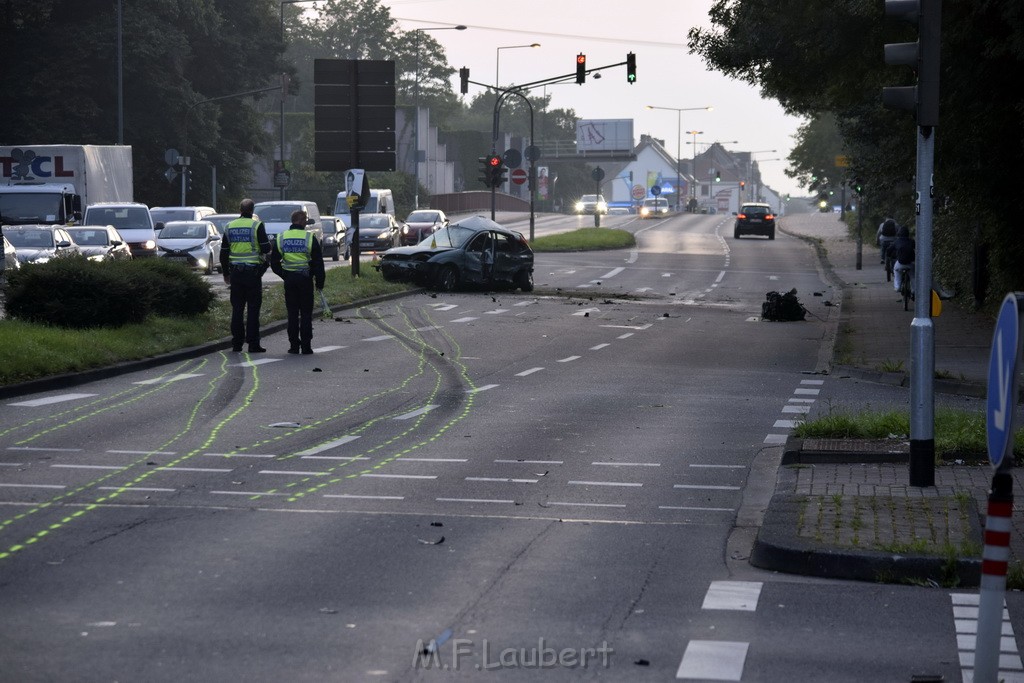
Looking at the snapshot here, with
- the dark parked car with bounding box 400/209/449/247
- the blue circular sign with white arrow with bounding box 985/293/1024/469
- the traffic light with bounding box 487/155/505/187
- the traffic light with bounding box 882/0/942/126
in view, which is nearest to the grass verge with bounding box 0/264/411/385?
the traffic light with bounding box 882/0/942/126

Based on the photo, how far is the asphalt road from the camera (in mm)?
6215

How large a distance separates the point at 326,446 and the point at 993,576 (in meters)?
7.49

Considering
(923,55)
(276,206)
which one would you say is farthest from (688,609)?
(276,206)

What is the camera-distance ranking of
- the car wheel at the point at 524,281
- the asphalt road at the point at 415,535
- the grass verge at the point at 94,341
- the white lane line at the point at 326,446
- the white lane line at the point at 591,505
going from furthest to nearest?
the car wheel at the point at 524,281
the grass verge at the point at 94,341
the white lane line at the point at 326,446
the white lane line at the point at 591,505
the asphalt road at the point at 415,535

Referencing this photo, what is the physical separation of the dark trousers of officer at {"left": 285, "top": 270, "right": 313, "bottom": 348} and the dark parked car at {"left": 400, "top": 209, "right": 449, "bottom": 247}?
119 ft

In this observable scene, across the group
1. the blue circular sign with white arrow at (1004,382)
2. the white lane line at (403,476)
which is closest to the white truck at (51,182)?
the white lane line at (403,476)

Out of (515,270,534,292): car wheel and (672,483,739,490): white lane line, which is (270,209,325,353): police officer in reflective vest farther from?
(515,270,534,292): car wheel

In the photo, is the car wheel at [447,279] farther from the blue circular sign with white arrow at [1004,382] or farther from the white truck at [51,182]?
the blue circular sign with white arrow at [1004,382]

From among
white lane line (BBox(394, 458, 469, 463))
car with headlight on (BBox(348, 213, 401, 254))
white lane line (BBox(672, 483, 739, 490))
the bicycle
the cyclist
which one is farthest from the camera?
car with headlight on (BBox(348, 213, 401, 254))

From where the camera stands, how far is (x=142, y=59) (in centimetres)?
6334

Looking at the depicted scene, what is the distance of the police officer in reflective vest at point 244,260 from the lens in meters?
19.9

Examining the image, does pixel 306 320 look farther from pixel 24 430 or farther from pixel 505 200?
pixel 505 200

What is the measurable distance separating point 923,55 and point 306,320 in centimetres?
1165

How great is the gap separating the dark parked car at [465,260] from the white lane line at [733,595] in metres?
26.4
